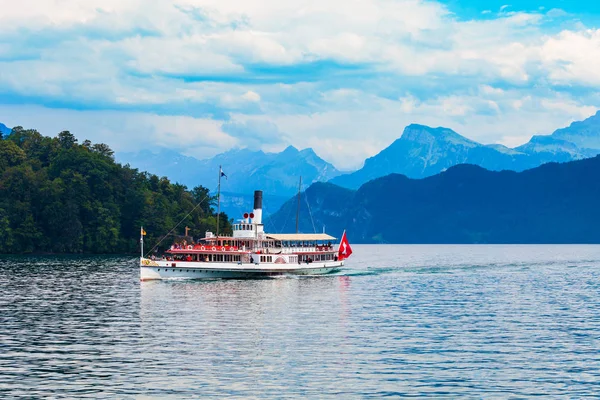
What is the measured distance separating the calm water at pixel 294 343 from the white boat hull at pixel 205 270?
13154 mm

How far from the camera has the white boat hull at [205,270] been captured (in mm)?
122500

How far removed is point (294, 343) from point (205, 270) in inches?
2626

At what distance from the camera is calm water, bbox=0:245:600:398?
4544 centimetres

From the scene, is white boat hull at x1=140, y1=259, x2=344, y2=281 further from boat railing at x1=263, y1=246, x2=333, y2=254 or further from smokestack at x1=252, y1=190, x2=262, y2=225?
smokestack at x1=252, y1=190, x2=262, y2=225

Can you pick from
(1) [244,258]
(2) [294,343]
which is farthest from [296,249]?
(2) [294,343]

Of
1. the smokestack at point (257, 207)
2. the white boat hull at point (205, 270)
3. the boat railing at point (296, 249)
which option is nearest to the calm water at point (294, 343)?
the white boat hull at point (205, 270)

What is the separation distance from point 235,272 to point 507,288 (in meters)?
40.8

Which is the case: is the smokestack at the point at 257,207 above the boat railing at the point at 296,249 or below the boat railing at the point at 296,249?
above

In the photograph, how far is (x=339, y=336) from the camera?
63531 mm

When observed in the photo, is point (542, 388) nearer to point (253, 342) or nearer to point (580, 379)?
point (580, 379)

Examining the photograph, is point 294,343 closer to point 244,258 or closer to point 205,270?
point 205,270

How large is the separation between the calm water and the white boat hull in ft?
43.2

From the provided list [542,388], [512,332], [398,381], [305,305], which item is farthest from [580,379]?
[305,305]

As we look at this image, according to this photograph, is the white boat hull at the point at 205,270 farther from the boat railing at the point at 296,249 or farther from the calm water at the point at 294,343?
the calm water at the point at 294,343
